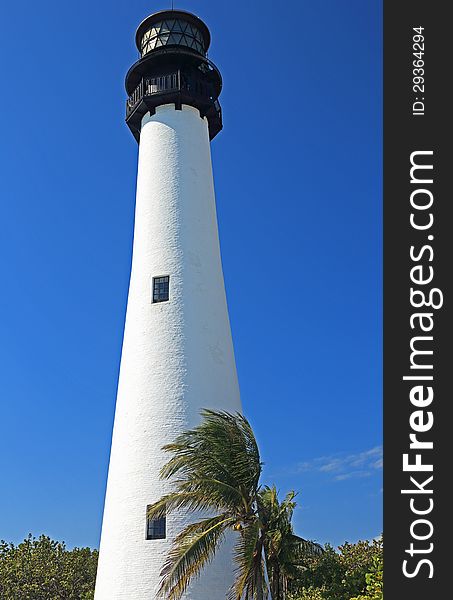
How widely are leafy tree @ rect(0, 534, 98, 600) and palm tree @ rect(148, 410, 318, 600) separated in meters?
12.4

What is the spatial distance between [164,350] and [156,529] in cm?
517

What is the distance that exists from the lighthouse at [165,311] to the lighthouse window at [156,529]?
28 mm

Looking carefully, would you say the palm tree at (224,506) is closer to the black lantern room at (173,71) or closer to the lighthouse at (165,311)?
the lighthouse at (165,311)

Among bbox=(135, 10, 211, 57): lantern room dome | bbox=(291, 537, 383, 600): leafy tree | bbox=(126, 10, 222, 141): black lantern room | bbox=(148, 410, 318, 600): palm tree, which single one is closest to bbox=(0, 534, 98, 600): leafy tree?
bbox=(291, 537, 383, 600): leafy tree

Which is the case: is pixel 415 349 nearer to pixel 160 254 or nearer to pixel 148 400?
pixel 148 400

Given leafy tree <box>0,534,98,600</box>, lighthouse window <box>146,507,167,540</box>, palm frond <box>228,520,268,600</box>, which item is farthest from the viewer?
leafy tree <box>0,534,98,600</box>

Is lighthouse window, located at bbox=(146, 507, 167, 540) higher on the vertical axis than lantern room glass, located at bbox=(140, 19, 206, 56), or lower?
lower

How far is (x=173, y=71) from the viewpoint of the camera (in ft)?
84.5

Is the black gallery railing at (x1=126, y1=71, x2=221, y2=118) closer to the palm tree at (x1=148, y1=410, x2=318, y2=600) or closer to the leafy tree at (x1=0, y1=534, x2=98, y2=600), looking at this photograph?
the palm tree at (x1=148, y1=410, x2=318, y2=600)

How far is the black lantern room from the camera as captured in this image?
25188mm

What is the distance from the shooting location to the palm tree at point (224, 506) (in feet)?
55.2

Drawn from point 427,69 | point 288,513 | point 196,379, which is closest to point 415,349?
point 427,69

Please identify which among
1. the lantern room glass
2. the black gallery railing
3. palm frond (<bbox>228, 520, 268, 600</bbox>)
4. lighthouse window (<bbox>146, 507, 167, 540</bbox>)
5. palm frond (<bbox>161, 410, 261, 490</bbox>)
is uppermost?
the lantern room glass

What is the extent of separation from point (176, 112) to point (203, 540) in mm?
14761
